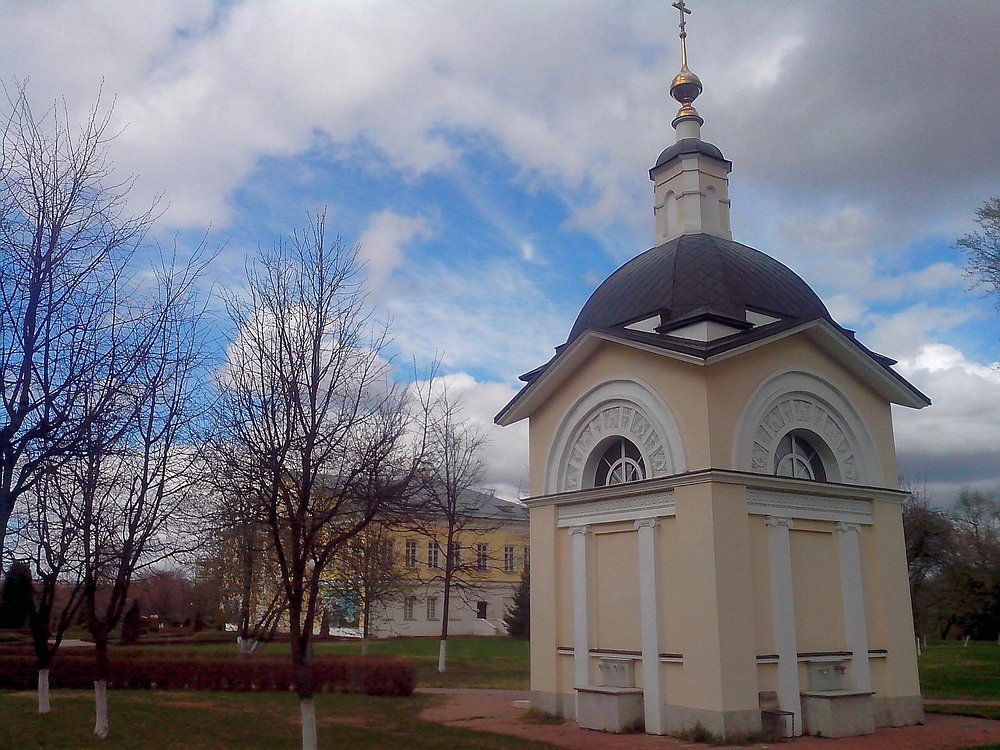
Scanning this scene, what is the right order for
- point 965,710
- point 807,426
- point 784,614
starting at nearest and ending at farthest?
point 784,614, point 807,426, point 965,710

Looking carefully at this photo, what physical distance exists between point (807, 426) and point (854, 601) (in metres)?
3.31

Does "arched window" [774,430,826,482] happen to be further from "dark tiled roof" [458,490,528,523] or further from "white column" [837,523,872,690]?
"dark tiled roof" [458,490,528,523]

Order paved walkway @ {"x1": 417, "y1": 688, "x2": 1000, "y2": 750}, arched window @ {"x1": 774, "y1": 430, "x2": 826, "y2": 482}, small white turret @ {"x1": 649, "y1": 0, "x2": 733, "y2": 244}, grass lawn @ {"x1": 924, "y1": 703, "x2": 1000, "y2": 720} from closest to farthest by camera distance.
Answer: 1. paved walkway @ {"x1": 417, "y1": 688, "x2": 1000, "y2": 750}
2. arched window @ {"x1": 774, "y1": 430, "x2": 826, "y2": 482}
3. grass lawn @ {"x1": 924, "y1": 703, "x2": 1000, "y2": 720}
4. small white turret @ {"x1": 649, "y1": 0, "x2": 733, "y2": 244}

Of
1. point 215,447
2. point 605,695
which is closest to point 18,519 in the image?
point 215,447

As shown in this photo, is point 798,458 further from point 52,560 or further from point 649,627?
point 52,560

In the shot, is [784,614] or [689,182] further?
[689,182]

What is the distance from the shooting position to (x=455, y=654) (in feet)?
123

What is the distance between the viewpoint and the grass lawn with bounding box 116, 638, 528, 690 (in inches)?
1069

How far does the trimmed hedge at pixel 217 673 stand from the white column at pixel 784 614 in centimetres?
992

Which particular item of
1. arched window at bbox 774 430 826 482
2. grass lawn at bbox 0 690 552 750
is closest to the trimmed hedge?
grass lawn at bbox 0 690 552 750

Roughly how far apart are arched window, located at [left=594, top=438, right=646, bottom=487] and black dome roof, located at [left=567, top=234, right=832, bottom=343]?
2.43 m

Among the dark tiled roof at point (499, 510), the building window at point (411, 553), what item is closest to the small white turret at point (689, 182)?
the building window at point (411, 553)

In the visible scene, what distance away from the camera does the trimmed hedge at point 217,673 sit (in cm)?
2211

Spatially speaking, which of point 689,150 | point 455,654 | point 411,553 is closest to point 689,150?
point 689,150
